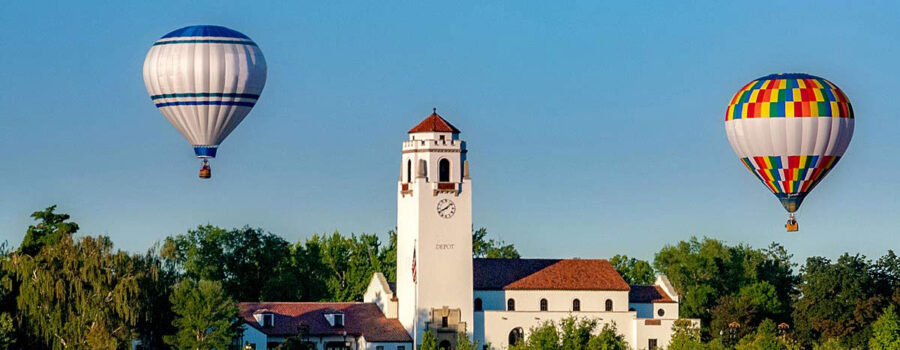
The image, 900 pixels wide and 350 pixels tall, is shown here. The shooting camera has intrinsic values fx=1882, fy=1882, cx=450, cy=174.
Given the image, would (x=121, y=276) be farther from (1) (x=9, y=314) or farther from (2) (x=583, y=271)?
(2) (x=583, y=271)

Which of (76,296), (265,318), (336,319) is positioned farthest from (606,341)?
(76,296)

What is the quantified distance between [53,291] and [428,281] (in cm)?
1617

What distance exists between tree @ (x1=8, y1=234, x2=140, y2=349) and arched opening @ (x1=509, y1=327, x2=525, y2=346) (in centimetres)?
1645

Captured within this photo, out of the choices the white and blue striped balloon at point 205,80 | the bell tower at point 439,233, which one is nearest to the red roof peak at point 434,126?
the bell tower at point 439,233

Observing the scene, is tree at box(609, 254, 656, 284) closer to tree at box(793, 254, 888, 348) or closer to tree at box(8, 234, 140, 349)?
tree at box(793, 254, 888, 348)

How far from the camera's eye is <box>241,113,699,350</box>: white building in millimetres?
73750

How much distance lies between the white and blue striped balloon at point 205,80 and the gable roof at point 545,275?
18.3 meters

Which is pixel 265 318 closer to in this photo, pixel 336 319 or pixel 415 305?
pixel 336 319

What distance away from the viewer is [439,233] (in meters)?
74.4

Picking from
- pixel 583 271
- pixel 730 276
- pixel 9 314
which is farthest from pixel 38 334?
pixel 730 276

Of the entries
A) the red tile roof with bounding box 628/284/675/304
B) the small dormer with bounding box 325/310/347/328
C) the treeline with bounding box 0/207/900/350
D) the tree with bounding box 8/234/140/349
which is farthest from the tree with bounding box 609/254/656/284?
the tree with bounding box 8/234/140/349

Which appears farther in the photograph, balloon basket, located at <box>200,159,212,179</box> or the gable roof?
the gable roof

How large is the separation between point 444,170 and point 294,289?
48.4 feet

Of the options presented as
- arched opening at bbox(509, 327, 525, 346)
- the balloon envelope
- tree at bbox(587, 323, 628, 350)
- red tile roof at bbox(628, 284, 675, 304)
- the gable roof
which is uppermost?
the balloon envelope
